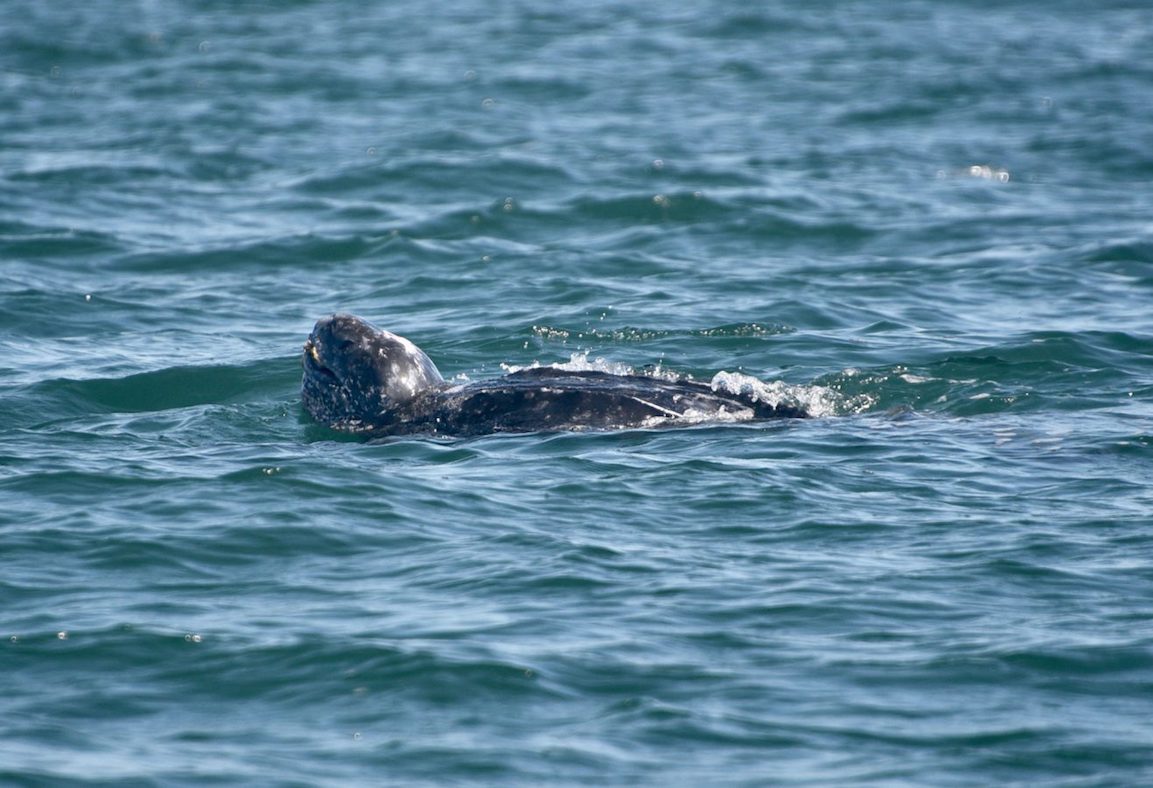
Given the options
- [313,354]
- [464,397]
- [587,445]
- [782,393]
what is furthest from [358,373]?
[782,393]

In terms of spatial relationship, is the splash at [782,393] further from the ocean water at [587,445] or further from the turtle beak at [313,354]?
the turtle beak at [313,354]

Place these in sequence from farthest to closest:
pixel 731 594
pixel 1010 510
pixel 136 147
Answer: pixel 136 147 → pixel 1010 510 → pixel 731 594

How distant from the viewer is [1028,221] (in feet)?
67.1

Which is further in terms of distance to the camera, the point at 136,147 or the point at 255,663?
the point at 136,147

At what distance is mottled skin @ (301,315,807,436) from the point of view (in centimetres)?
1220

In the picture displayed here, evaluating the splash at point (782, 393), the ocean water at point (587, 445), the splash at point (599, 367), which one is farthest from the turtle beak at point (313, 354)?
the splash at point (782, 393)

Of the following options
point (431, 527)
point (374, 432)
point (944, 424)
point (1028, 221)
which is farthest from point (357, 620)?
point (1028, 221)

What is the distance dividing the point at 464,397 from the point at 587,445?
1.18 m

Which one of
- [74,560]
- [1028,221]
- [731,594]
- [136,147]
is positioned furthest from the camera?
[136,147]

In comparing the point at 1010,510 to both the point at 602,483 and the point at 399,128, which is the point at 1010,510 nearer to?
the point at 602,483

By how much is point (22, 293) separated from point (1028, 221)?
459 inches

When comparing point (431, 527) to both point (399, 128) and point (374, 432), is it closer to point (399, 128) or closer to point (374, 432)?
point (374, 432)

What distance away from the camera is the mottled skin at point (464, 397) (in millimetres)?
12203

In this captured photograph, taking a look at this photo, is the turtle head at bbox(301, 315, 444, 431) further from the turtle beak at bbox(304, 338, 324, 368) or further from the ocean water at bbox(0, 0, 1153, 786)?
the ocean water at bbox(0, 0, 1153, 786)
